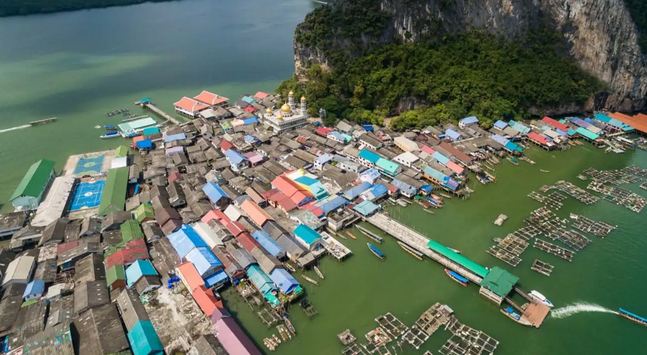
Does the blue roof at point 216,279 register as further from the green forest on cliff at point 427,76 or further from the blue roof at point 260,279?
the green forest on cliff at point 427,76

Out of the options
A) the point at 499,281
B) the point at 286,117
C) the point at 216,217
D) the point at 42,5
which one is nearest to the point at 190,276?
the point at 216,217

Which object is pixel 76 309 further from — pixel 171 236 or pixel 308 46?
pixel 308 46

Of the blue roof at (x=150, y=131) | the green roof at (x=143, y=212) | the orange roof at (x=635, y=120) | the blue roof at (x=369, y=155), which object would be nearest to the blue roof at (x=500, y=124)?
the orange roof at (x=635, y=120)

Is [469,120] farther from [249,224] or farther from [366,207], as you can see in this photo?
[249,224]

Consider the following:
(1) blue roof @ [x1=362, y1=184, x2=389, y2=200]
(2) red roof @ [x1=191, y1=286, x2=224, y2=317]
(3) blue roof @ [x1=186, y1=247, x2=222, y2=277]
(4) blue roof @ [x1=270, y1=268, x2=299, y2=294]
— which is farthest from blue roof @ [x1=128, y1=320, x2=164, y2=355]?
(1) blue roof @ [x1=362, y1=184, x2=389, y2=200]

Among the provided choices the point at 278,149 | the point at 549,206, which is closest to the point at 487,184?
the point at 549,206

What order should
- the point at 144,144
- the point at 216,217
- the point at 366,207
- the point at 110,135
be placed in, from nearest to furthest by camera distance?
1. the point at 216,217
2. the point at 366,207
3. the point at 144,144
4. the point at 110,135

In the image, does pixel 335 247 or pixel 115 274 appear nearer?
pixel 115 274

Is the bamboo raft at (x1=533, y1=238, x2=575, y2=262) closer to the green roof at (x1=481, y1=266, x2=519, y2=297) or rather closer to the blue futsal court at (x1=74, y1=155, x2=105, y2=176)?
the green roof at (x1=481, y1=266, x2=519, y2=297)
